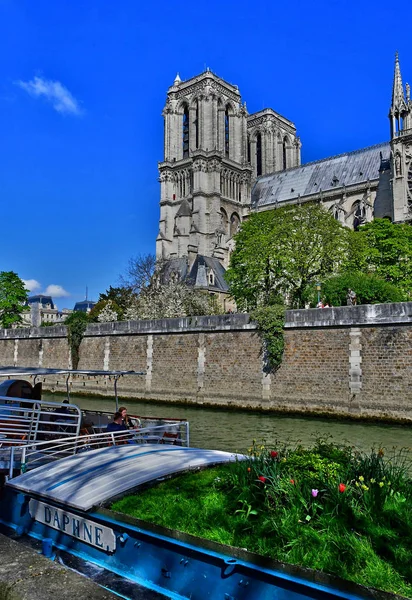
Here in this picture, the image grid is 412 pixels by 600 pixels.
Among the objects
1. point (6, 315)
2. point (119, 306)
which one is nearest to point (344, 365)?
point (119, 306)

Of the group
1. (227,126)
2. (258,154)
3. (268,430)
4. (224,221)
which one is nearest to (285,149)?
(258,154)

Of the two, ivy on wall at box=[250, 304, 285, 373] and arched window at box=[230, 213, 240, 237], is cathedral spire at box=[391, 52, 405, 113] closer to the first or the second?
arched window at box=[230, 213, 240, 237]

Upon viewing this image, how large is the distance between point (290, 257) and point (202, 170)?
4200cm

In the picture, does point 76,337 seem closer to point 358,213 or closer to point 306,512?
point 306,512

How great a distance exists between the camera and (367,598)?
3.21 m

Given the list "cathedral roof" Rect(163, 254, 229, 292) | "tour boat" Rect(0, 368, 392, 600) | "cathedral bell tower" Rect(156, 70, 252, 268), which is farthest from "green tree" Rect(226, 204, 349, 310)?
"cathedral bell tower" Rect(156, 70, 252, 268)

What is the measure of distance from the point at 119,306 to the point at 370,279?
31.6 meters

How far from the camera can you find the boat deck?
5.32 meters

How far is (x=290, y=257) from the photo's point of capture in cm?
3253

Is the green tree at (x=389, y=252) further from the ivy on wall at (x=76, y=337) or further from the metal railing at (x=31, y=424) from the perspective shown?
the metal railing at (x=31, y=424)

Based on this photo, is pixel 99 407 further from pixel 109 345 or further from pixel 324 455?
pixel 324 455

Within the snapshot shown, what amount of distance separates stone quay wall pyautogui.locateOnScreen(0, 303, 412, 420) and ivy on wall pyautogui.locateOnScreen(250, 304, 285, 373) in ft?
0.91

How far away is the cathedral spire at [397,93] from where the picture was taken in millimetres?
52375

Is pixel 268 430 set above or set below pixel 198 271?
below
